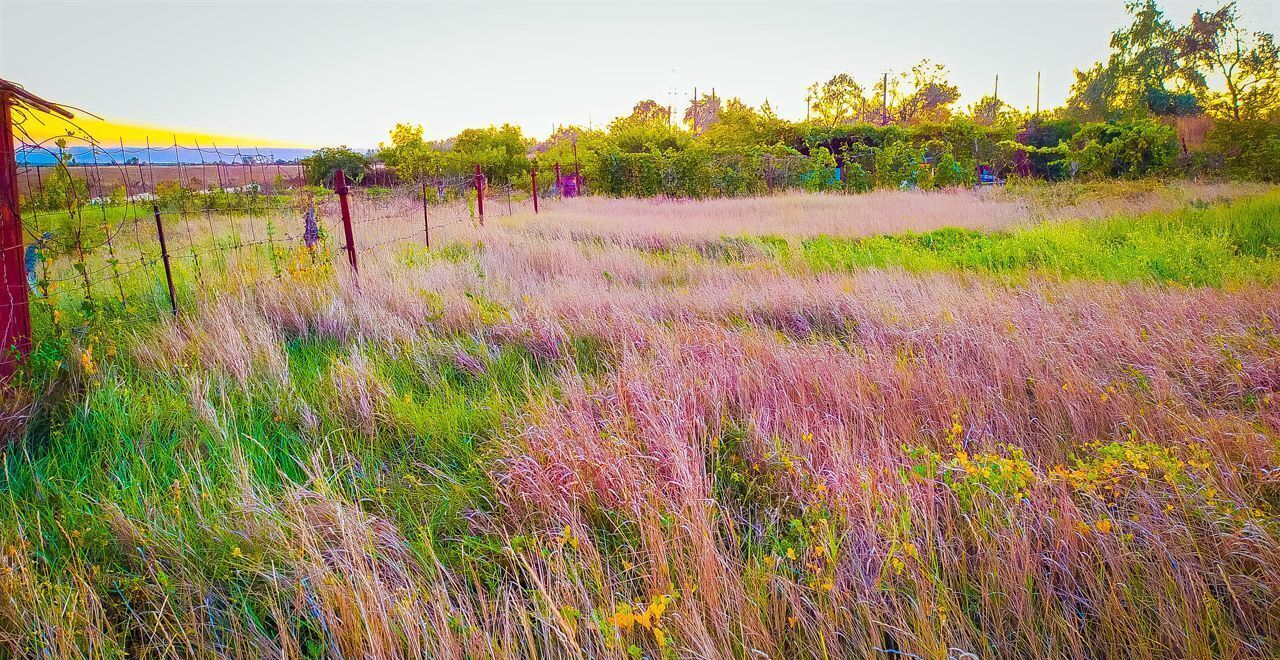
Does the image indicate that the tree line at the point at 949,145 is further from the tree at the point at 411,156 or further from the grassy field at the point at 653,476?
the grassy field at the point at 653,476

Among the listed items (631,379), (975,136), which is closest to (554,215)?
(631,379)

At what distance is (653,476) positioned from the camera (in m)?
2.41

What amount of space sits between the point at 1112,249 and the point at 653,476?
7389mm

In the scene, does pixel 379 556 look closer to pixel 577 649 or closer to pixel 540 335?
pixel 577 649

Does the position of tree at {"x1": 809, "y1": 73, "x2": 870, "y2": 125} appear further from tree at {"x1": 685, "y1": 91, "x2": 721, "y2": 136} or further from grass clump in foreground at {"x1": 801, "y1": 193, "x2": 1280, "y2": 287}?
grass clump in foreground at {"x1": 801, "y1": 193, "x2": 1280, "y2": 287}

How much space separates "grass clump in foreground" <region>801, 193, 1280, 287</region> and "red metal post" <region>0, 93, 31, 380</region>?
6.44 metres

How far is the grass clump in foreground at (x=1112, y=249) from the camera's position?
598 cm

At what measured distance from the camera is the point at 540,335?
427 centimetres

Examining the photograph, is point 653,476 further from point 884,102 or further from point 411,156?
point 884,102

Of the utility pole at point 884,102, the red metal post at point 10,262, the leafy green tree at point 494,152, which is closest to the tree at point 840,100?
the utility pole at point 884,102

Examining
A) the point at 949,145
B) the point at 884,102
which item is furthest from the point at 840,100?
the point at 949,145

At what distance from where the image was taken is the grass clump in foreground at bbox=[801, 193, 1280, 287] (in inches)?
236

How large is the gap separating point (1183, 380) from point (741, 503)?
2.61 m

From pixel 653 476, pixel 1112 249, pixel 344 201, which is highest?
pixel 344 201
